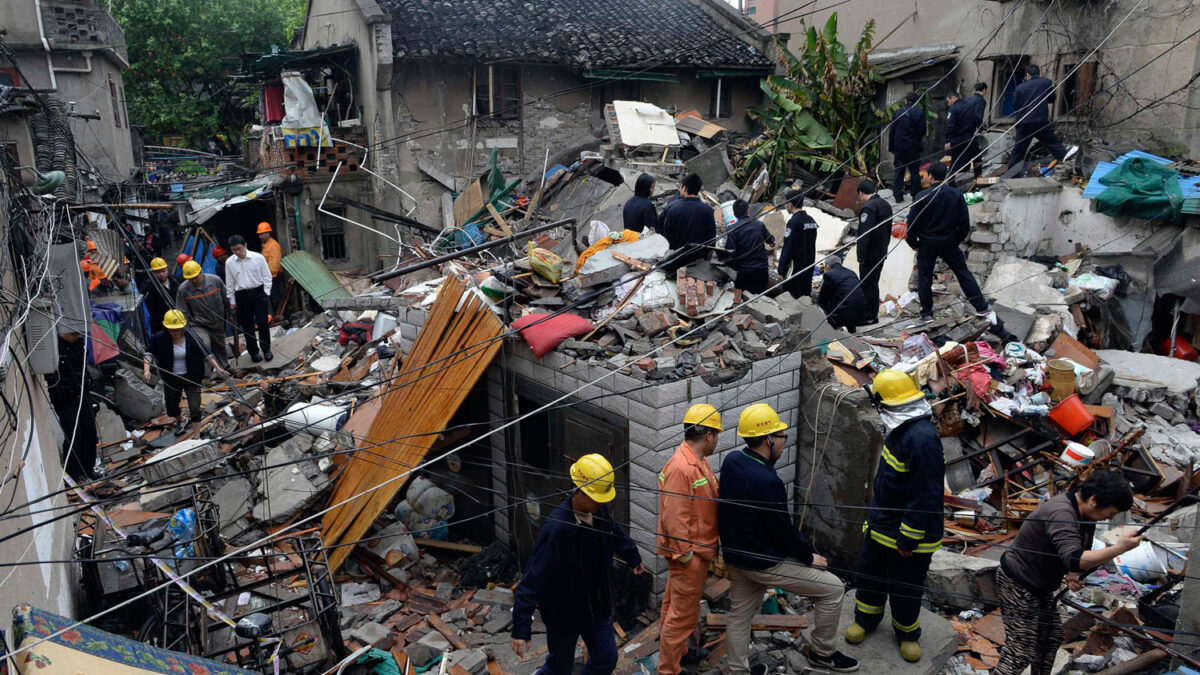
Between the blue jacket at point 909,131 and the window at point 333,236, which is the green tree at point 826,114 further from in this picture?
the window at point 333,236

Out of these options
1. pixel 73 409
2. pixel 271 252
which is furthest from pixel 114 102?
pixel 73 409

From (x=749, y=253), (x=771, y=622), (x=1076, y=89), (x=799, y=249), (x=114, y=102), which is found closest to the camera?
(x=771, y=622)

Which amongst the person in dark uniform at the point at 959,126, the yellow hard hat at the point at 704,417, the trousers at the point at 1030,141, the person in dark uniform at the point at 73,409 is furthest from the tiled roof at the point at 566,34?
the yellow hard hat at the point at 704,417

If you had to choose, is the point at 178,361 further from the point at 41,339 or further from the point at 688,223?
the point at 688,223

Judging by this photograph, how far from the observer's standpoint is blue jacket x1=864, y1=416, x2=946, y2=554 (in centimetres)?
480

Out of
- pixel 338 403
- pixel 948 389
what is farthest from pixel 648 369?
pixel 338 403

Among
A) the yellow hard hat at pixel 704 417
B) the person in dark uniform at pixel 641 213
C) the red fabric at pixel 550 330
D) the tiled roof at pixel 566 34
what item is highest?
the tiled roof at pixel 566 34

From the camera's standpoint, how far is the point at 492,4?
61.2 ft

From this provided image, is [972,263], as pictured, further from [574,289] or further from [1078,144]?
[574,289]

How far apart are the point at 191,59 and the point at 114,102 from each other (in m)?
7.06

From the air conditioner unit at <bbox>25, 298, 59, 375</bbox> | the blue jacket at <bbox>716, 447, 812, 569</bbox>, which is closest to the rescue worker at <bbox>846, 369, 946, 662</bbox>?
the blue jacket at <bbox>716, 447, 812, 569</bbox>

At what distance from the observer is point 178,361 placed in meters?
10.0

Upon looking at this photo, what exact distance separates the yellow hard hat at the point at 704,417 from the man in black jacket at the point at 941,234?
458 cm

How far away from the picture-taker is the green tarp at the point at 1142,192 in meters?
9.90
